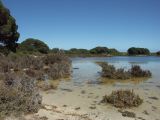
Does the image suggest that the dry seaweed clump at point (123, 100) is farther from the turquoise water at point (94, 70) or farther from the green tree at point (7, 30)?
the green tree at point (7, 30)

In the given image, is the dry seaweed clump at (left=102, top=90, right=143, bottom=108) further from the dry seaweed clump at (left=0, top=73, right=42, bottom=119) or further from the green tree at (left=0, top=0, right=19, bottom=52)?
the green tree at (left=0, top=0, right=19, bottom=52)

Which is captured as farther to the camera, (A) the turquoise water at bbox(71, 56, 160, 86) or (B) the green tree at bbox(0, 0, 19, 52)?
(B) the green tree at bbox(0, 0, 19, 52)

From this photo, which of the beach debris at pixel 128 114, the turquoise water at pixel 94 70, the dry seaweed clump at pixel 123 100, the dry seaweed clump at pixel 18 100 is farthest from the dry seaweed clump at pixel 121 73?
the dry seaweed clump at pixel 18 100

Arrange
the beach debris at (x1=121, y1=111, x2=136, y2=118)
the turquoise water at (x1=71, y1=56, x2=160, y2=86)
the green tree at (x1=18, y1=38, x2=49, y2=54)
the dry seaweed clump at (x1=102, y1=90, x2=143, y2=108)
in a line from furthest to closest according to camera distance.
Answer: the green tree at (x1=18, y1=38, x2=49, y2=54), the turquoise water at (x1=71, y1=56, x2=160, y2=86), the dry seaweed clump at (x1=102, y1=90, x2=143, y2=108), the beach debris at (x1=121, y1=111, x2=136, y2=118)

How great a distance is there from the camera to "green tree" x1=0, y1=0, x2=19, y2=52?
27.7 meters

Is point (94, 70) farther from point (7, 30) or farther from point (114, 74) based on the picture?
point (7, 30)

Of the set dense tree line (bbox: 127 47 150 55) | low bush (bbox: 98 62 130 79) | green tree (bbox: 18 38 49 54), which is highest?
green tree (bbox: 18 38 49 54)

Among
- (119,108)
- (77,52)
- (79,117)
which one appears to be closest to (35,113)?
(79,117)

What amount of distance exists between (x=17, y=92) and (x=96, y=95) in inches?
188


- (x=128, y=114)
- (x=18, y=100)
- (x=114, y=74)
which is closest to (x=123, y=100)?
(x=128, y=114)

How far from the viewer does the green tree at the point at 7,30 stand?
90.9 ft

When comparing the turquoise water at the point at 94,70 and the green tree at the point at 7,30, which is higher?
the green tree at the point at 7,30

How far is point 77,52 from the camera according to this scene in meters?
104

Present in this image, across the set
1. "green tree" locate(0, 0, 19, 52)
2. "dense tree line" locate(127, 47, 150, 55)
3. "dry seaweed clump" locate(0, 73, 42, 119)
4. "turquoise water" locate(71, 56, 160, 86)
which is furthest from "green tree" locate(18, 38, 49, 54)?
"dry seaweed clump" locate(0, 73, 42, 119)
